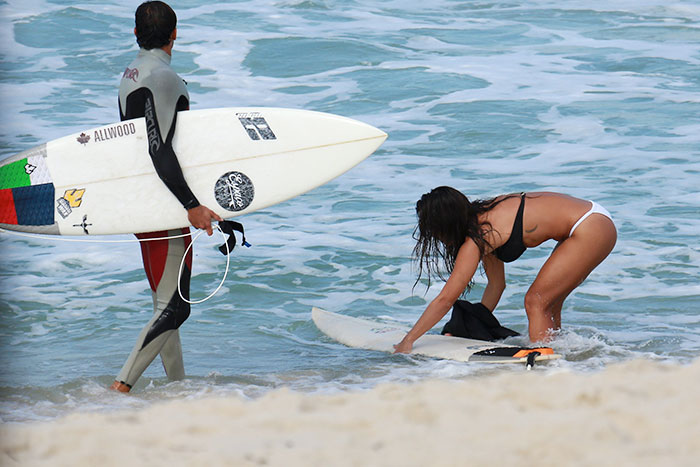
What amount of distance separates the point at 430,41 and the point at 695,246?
331 inches

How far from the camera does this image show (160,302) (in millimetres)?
Answer: 3668

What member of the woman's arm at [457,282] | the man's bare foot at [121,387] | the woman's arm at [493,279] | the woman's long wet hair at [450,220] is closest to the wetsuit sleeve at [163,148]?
the man's bare foot at [121,387]

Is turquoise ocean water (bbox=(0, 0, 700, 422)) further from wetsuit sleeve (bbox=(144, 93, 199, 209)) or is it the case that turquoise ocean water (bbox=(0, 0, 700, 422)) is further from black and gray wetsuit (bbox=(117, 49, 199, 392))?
wetsuit sleeve (bbox=(144, 93, 199, 209))

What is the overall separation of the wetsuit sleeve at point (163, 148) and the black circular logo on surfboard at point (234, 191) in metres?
0.31

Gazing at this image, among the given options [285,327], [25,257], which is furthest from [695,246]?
[25,257]

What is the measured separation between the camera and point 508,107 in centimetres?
1081

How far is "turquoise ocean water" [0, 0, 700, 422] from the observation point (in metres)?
4.52

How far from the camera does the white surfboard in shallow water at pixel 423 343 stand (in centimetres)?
409

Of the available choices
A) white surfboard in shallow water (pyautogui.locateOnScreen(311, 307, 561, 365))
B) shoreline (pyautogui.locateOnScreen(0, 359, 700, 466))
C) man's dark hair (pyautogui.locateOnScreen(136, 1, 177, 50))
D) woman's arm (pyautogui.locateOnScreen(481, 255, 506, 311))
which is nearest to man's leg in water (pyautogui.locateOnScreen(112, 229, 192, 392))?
shoreline (pyautogui.locateOnScreen(0, 359, 700, 466))

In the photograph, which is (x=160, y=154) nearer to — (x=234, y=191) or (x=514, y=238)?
(x=234, y=191)

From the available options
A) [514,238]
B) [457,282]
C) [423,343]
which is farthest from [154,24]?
[423,343]

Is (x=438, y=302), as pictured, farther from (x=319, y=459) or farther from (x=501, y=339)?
(x=319, y=459)

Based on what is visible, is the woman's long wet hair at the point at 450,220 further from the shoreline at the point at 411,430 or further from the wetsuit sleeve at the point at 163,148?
the wetsuit sleeve at the point at 163,148

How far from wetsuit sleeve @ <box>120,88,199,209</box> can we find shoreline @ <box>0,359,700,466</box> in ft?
2.81
